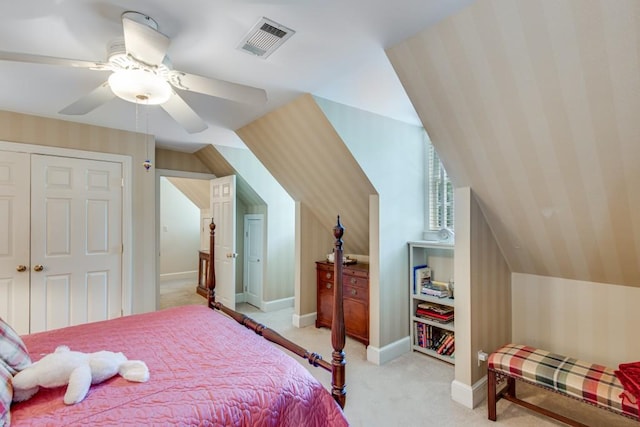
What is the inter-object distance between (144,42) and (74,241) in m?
2.72

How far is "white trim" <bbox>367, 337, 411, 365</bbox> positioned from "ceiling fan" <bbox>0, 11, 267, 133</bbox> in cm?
256

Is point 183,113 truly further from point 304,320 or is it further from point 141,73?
point 304,320

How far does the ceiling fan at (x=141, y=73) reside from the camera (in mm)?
1382

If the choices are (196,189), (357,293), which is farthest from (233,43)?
(196,189)

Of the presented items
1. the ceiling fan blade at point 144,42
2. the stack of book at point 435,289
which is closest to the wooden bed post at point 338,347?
the ceiling fan blade at point 144,42

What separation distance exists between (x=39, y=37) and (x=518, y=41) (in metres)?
2.49

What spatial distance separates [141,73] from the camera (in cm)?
161

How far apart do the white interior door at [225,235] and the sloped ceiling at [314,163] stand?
102 cm

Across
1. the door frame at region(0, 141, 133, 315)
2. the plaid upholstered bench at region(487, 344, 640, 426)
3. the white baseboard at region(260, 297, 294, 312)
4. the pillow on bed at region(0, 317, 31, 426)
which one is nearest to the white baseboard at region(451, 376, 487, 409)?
the plaid upholstered bench at region(487, 344, 640, 426)

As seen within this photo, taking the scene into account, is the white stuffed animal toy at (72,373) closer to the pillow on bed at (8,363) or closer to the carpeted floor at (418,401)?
the pillow on bed at (8,363)

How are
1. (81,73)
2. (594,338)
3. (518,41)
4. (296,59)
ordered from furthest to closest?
A: 1. (594,338)
2. (81,73)
3. (296,59)
4. (518,41)

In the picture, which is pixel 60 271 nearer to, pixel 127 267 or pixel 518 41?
pixel 127 267

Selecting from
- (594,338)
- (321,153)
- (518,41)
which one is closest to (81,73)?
(321,153)

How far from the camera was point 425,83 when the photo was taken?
1.88 meters
